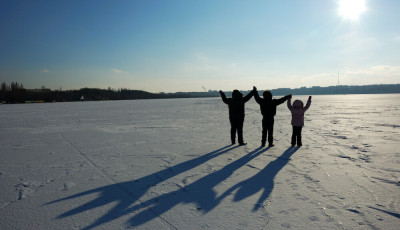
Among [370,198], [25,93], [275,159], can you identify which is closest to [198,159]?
[275,159]

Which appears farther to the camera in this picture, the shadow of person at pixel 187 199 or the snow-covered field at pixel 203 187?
the shadow of person at pixel 187 199

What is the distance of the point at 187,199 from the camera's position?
106 inches

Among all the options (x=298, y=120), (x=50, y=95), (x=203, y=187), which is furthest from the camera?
(x=50, y=95)

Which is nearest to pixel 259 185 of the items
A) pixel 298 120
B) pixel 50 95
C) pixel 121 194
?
pixel 121 194

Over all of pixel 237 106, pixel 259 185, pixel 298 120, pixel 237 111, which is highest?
pixel 237 106

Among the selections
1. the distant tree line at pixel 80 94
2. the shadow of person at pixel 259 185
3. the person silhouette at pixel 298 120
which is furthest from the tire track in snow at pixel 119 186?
the distant tree line at pixel 80 94

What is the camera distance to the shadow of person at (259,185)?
9.05 ft

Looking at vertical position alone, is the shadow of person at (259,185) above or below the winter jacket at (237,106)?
below

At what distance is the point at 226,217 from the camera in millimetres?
2283

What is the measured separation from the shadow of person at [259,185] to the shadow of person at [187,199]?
0.24 m

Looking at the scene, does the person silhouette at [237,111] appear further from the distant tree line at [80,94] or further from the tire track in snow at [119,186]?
the distant tree line at [80,94]

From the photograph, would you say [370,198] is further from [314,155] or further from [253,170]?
[314,155]

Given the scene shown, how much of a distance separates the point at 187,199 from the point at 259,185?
3.58 ft

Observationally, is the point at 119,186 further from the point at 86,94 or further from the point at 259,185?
the point at 86,94
